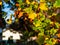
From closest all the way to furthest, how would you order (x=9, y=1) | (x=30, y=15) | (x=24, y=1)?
(x=30, y=15), (x=24, y=1), (x=9, y=1)

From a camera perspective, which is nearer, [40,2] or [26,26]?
[40,2]

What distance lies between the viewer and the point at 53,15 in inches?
104

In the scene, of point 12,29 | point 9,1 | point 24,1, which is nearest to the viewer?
point 24,1

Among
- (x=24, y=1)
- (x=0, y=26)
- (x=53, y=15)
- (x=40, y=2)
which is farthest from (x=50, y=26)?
(x=0, y=26)

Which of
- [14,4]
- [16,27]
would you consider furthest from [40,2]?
[16,27]

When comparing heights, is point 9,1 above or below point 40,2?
above

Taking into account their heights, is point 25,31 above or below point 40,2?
below

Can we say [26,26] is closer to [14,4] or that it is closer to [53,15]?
[14,4]

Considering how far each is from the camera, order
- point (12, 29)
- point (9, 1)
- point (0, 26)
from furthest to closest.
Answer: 1. point (12, 29)
2. point (0, 26)
3. point (9, 1)

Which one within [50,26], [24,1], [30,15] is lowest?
[50,26]

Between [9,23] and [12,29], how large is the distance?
36 cm

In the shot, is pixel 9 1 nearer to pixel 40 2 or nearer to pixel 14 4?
pixel 14 4

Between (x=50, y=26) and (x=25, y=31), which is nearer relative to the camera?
(x=50, y=26)

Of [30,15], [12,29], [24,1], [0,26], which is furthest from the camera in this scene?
[12,29]
